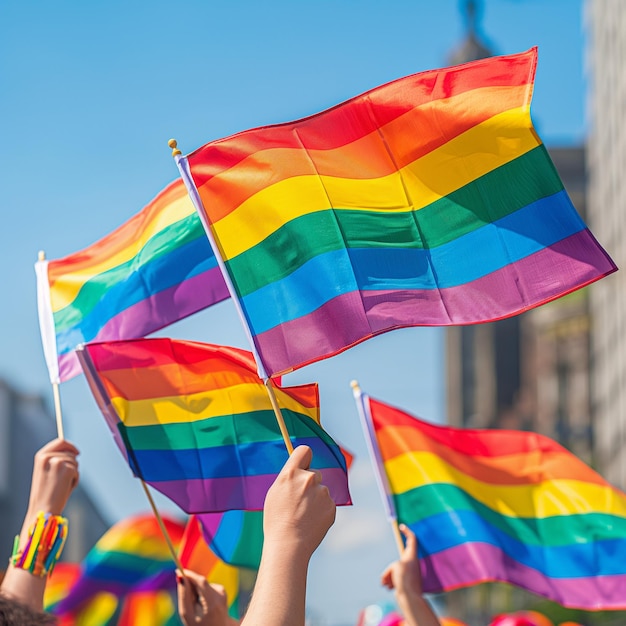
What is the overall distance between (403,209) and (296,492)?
106 inches

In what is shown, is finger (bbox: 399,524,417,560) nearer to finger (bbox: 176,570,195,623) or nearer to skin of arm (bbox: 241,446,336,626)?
finger (bbox: 176,570,195,623)

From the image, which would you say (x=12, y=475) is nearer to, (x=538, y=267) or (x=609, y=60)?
(x=609, y=60)

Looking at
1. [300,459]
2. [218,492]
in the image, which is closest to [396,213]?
[218,492]

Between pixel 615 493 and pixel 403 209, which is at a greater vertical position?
pixel 403 209

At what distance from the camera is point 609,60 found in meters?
60.6

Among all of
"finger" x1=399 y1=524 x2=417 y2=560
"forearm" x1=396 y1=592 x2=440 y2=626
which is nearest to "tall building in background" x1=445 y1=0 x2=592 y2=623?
"finger" x1=399 y1=524 x2=417 y2=560

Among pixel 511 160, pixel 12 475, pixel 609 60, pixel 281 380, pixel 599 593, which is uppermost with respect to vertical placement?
pixel 511 160

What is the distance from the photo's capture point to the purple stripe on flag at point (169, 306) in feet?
24.3

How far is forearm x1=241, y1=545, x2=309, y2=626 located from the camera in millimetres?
3270

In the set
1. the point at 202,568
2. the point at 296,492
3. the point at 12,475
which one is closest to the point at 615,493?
the point at 202,568

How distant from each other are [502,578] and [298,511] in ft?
15.7

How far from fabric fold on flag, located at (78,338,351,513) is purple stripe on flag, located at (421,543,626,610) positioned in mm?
1909

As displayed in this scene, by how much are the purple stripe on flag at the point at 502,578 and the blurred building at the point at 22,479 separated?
3238 inches

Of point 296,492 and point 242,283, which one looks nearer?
point 296,492
